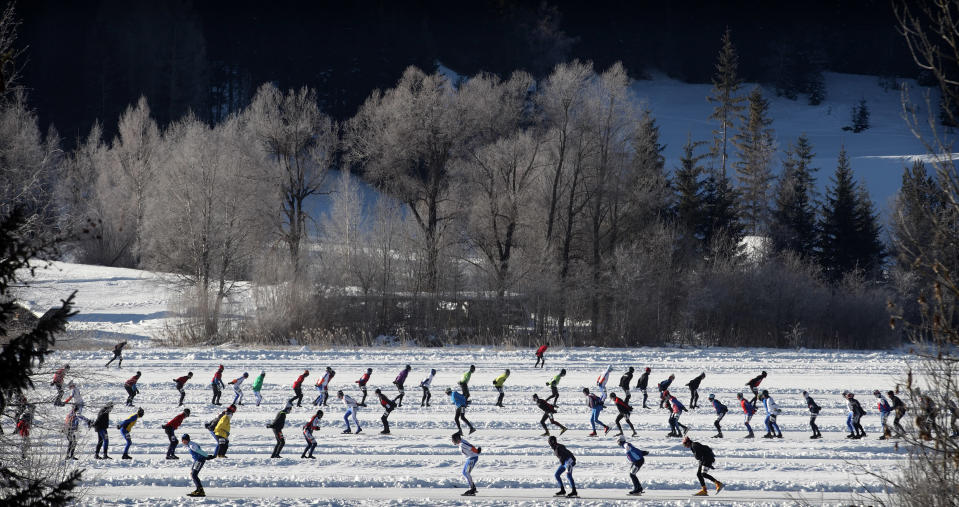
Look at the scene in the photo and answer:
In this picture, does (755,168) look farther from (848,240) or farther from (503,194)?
(503,194)

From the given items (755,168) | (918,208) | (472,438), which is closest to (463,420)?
(472,438)

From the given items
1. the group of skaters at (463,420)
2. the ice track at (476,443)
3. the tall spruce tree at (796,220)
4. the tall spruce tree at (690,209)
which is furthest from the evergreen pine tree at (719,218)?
the group of skaters at (463,420)

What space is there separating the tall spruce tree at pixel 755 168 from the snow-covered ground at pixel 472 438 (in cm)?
2587

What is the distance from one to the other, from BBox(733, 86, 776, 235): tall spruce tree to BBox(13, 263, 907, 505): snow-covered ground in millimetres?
25875

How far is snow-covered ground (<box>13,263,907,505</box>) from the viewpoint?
43.2 feet

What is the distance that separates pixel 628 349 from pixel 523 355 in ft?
17.7

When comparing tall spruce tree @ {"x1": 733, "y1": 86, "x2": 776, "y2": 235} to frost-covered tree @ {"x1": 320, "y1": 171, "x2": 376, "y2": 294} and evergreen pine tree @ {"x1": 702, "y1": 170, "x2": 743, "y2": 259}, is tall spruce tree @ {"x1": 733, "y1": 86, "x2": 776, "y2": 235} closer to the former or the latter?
evergreen pine tree @ {"x1": 702, "y1": 170, "x2": 743, "y2": 259}

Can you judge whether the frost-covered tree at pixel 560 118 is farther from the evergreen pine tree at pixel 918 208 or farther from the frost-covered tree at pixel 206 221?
the evergreen pine tree at pixel 918 208

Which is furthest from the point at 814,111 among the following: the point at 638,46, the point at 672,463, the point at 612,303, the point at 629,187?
the point at 672,463

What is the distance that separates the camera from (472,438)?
54.7 ft

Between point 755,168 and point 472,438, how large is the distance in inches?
1793

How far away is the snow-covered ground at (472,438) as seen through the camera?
1317 cm

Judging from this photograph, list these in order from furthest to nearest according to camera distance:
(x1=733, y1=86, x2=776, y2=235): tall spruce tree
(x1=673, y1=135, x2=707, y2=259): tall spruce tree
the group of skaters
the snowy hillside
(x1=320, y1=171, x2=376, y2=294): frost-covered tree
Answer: (x1=733, y1=86, x2=776, y2=235): tall spruce tree < (x1=673, y1=135, x2=707, y2=259): tall spruce tree < (x1=320, y1=171, x2=376, y2=294): frost-covered tree < the snowy hillside < the group of skaters

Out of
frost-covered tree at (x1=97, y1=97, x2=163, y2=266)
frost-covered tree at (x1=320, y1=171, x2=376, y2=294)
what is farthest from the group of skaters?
frost-covered tree at (x1=97, y1=97, x2=163, y2=266)
